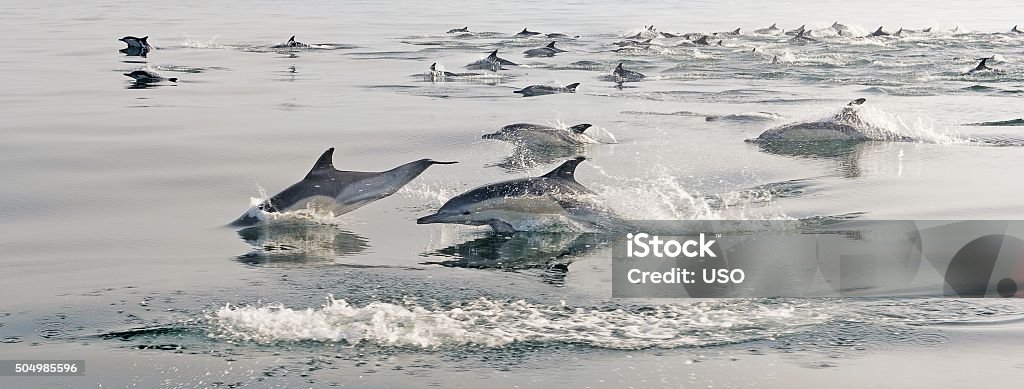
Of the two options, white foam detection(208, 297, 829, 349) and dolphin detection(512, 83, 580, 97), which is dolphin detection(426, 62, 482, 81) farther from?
white foam detection(208, 297, 829, 349)

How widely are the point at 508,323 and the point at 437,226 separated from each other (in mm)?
Answer: 3175

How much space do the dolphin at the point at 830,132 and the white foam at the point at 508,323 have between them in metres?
8.00

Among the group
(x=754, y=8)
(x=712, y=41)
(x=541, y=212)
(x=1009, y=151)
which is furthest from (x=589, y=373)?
(x=754, y=8)

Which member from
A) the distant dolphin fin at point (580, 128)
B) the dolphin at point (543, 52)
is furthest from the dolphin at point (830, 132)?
the dolphin at point (543, 52)

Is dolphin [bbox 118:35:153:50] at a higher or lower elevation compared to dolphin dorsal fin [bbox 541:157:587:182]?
higher

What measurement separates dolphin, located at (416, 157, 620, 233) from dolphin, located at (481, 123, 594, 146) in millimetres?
5065

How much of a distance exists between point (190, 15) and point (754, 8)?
29.6 metres

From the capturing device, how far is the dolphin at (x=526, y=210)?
942cm

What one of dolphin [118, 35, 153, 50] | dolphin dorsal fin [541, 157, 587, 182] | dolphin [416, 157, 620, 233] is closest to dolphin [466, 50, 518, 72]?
dolphin [118, 35, 153, 50]

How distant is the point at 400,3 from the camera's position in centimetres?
7081

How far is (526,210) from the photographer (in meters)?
9.43

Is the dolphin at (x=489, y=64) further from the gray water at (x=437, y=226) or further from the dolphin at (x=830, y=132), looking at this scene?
the dolphin at (x=830, y=132)

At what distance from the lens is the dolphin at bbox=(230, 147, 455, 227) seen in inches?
388

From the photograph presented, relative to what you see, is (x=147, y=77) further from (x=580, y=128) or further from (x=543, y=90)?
(x=580, y=128)
